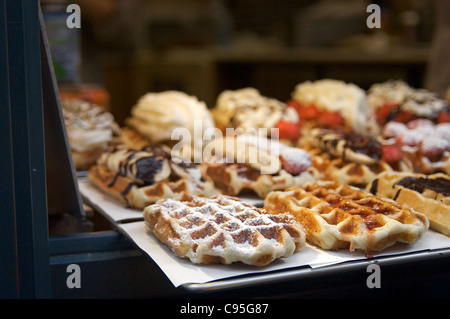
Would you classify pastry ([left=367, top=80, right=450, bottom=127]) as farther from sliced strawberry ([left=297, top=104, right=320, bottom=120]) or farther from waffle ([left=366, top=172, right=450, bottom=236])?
waffle ([left=366, top=172, right=450, bottom=236])

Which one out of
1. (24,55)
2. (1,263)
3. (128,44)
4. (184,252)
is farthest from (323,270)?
(128,44)

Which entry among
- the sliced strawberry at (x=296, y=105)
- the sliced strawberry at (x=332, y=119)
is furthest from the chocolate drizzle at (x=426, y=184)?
the sliced strawberry at (x=296, y=105)

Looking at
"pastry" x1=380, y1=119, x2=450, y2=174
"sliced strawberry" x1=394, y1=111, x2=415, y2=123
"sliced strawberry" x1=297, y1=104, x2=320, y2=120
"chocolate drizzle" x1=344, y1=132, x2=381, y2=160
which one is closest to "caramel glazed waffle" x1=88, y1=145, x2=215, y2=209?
"chocolate drizzle" x1=344, y1=132, x2=381, y2=160

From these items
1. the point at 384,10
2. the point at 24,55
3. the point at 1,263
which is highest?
the point at 384,10

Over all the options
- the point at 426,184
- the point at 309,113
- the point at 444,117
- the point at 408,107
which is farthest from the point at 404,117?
the point at 426,184

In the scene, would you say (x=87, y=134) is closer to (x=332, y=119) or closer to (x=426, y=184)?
(x=332, y=119)

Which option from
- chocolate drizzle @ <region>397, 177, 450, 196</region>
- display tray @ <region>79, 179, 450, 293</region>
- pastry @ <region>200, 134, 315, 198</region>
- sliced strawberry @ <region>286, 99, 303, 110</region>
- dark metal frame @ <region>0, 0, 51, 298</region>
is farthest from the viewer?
sliced strawberry @ <region>286, 99, 303, 110</region>
